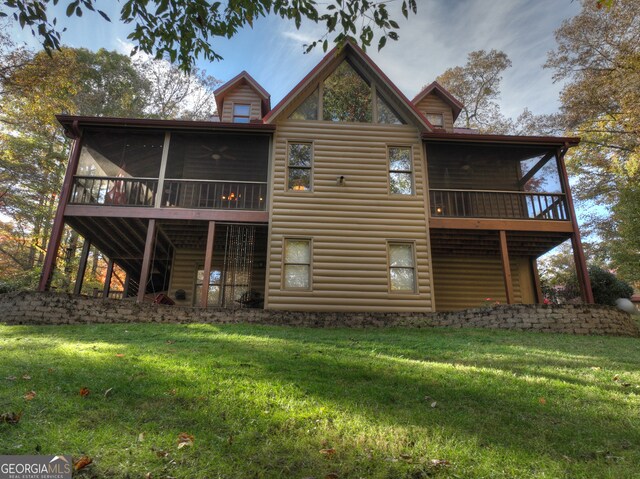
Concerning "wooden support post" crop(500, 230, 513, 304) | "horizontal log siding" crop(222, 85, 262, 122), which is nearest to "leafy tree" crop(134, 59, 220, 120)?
"horizontal log siding" crop(222, 85, 262, 122)

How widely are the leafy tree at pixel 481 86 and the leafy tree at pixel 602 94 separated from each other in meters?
5.37

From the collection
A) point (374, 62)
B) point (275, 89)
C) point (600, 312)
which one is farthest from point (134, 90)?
point (600, 312)

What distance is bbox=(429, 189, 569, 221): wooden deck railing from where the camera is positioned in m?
12.8

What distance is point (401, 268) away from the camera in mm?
12188

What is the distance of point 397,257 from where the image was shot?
12281 millimetres

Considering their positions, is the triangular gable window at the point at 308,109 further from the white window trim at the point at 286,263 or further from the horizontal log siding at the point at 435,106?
the horizontal log siding at the point at 435,106

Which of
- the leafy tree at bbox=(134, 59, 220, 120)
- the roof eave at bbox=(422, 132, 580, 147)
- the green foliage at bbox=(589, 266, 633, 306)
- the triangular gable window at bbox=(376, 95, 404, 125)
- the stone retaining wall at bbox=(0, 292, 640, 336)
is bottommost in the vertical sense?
the stone retaining wall at bbox=(0, 292, 640, 336)

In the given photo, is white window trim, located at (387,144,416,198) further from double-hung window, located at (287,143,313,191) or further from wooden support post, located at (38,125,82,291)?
wooden support post, located at (38,125,82,291)

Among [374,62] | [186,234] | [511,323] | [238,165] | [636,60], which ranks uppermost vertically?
[636,60]

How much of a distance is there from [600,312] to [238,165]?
1252 centimetres

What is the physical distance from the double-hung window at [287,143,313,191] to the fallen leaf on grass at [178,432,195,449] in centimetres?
1015

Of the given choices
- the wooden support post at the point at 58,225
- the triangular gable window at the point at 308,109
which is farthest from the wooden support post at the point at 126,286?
the triangular gable window at the point at 308,109

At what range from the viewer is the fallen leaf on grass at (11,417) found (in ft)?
10.1

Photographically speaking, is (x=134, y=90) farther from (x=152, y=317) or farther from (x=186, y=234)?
(x=152, y=317)
